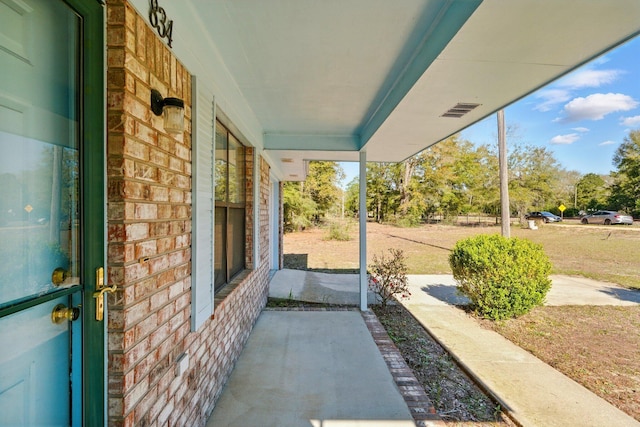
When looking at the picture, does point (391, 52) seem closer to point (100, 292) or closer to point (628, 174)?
point (100, 292)

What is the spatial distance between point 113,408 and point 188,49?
1.88m

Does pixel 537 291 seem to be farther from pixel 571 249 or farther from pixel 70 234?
pixel 571 249

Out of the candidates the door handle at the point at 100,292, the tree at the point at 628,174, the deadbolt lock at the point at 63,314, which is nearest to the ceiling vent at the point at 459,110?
the door handle at the point at 100,292

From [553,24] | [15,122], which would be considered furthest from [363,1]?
[15,122]

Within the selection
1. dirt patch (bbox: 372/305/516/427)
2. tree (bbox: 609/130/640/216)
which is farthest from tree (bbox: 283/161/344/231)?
tree (bbox: 609/130/640/216)

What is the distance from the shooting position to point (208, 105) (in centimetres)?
212

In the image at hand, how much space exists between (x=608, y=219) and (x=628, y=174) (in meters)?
4.47

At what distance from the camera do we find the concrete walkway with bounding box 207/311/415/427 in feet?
7.34

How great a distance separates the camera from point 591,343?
396 centimetres

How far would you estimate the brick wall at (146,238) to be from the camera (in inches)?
46.4

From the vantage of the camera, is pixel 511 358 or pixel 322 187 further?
pixel 322 187

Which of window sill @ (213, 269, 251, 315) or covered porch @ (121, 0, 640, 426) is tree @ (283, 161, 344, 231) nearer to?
window sill @ (213, 269, 251, 315)

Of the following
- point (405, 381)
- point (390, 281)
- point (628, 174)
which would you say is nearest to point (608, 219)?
point (628, 174)

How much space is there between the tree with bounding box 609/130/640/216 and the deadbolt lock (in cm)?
2851
